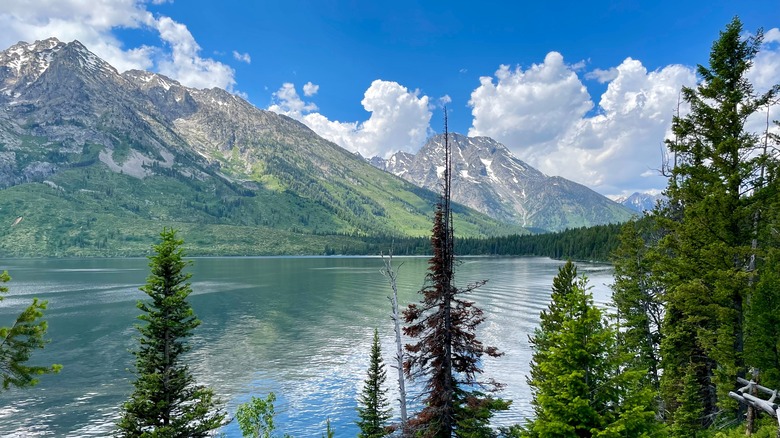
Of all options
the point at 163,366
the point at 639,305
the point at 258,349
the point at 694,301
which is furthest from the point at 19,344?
the point at 258,349

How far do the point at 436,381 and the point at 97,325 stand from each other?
90.6m

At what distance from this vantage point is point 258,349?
234 feet

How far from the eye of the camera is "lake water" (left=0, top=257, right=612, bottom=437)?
4629cm

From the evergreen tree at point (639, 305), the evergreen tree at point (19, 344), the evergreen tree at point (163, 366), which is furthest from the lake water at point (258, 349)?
the evergreen tree at point (19, 344)

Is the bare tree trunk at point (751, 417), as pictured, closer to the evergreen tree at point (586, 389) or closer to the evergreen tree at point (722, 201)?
the evergreen tree at point (722, 201)

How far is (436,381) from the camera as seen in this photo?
73.2 feet

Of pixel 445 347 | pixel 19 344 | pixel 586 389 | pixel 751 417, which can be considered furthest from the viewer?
pixel 445 347

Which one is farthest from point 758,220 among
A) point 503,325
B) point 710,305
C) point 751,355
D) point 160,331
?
point 503,325

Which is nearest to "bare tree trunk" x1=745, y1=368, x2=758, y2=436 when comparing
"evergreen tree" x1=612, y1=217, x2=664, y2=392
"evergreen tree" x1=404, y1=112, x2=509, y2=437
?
"evergreen tree" x1=404, y1=112, x2=509, y2=437

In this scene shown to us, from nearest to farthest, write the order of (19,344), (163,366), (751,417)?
(19,344), (751,417), (163,366)

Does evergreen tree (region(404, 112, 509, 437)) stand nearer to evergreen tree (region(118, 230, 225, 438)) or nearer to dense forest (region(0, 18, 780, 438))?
dense forest (region(0, 18, 780, 438))

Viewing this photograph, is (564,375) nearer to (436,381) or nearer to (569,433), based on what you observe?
(569,433)

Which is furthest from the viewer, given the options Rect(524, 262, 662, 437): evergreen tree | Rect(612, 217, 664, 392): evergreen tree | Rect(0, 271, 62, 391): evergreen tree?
Rect(612, 217, 664, 392): evergreen tree

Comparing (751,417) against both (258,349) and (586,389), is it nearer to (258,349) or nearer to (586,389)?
(586,389)
